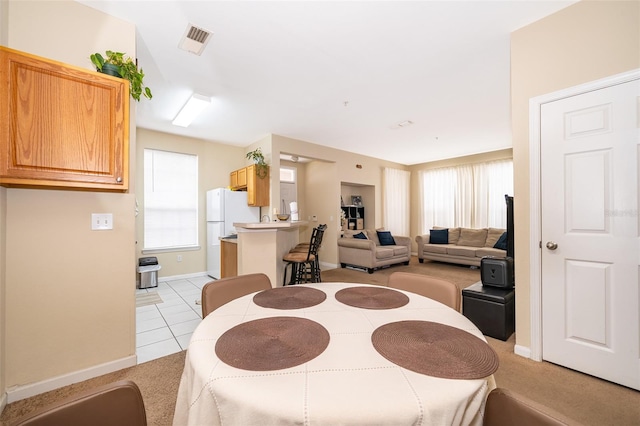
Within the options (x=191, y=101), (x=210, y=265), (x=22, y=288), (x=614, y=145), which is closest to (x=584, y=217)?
(x=614, y=145)

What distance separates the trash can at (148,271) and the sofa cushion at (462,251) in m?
5.89

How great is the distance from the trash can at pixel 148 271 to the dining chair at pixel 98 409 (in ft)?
13.3

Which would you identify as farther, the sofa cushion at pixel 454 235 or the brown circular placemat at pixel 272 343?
the sofa cushion at pixel 454 235

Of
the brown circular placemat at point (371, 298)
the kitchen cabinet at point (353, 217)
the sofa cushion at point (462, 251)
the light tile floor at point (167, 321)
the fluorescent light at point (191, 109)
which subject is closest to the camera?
the brown circular placemat at point (371, 298)

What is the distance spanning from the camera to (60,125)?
1560mm

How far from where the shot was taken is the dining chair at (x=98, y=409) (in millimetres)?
646

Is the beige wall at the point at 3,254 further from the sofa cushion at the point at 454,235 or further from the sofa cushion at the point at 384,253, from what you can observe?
the sofa cushion at the point at 454,235

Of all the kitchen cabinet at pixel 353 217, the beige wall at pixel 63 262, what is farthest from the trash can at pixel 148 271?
the kitchen cabinet at pixel 353 217

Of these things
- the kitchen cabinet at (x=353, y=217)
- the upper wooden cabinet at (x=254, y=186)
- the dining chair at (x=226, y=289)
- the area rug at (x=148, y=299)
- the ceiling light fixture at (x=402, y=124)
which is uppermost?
the ceiling light fixture at (x=402, y=124)

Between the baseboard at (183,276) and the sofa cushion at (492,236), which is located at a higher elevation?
the sofa cushion at (492,236)

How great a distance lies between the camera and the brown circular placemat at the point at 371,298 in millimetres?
1209

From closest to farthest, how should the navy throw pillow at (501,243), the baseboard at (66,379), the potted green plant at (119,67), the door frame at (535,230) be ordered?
the baseboard at (66,379)
the potted green plant at (119,67)
the door frame at (535,230)
the navy throw pillow at (501,243)

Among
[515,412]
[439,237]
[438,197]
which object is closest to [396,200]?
[438,197]

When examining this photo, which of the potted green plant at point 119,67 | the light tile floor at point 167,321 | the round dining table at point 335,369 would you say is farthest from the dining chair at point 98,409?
the potted green plant at point 119,67
